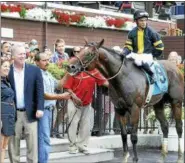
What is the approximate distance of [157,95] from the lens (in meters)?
9.93

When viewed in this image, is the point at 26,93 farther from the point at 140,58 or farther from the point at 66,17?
the point at 66,17

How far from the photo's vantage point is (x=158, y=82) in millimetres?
9820

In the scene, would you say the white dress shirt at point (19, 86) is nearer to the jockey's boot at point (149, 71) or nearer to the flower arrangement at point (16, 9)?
the jockey's boot at point (149, 71)

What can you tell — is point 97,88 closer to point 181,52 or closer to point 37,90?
point 37,90

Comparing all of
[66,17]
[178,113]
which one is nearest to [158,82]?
[178,113]

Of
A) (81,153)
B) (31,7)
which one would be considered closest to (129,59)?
(81,153)

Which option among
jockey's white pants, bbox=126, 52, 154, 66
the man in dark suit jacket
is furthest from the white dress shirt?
jockey's white pants, bbox=126, 52, 154, 66

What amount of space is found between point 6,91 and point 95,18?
1492 centimetres

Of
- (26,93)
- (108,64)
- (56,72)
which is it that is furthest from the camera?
(56,72)

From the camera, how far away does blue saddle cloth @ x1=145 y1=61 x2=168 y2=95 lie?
386 inches

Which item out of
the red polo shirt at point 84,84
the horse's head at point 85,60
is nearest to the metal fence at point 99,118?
the red polo shirt at point 84,84

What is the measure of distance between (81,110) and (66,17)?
36.8ft

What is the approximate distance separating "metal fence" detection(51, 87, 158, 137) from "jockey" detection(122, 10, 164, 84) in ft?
4.36

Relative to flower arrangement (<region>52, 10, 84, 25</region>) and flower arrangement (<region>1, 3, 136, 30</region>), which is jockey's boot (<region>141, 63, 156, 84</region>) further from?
flower arrangement (<region>52, 10, 84, 25</region>)
